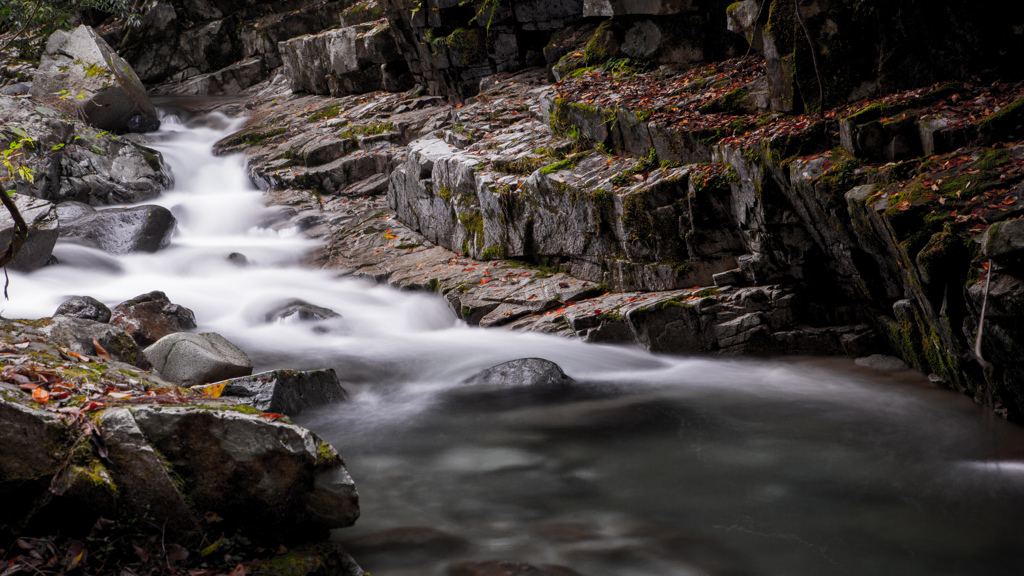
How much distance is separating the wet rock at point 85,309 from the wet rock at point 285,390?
4.10 m

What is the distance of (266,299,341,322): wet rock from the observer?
1033 centimetres

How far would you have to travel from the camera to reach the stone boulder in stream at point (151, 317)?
902 centimetres

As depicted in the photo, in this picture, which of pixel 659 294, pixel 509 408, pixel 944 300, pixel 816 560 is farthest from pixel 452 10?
pixel 816 560

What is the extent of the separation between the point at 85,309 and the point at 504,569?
26.7 ft

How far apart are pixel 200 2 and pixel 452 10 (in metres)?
14.7

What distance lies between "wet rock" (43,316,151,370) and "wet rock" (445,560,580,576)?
13.4 feet

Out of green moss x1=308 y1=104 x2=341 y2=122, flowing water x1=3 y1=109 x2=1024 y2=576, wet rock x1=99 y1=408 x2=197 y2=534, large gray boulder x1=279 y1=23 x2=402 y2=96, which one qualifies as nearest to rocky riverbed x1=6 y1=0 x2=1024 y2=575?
wet rock x1=99 y1=408 x2=197 y2=534

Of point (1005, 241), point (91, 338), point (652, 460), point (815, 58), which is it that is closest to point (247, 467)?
point (652, 460)

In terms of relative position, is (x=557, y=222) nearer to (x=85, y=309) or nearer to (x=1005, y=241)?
(x=1005, y=241)

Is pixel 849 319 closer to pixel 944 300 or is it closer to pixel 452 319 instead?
pixel 944 300

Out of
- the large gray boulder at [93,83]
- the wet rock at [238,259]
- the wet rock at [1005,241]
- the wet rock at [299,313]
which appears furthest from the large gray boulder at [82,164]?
the wet rock at [1005,241]

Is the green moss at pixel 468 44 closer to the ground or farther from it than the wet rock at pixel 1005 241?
farther from it

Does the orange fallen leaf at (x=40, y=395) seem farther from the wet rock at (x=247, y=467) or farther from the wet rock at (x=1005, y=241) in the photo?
the wet rock at (x=1005, y=241)

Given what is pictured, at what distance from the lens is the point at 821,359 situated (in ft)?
25.7
